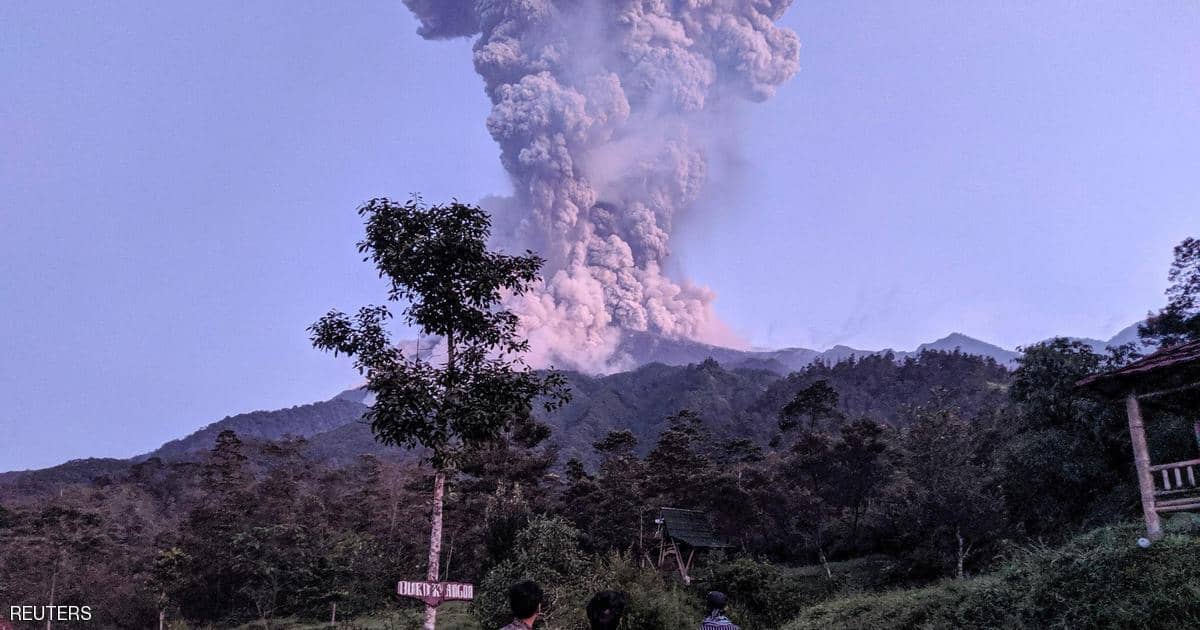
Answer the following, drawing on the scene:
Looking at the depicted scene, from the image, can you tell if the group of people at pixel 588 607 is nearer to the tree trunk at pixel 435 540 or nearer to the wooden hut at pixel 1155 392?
the tree trunk at pixel 435 540

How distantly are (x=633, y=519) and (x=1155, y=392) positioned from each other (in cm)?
2996

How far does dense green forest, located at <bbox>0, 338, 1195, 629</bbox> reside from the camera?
2386 centimetres

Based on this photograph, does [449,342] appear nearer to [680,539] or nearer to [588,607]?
[588,607]

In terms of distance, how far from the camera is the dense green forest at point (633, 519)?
23.9m

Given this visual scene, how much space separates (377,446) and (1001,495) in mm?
118109

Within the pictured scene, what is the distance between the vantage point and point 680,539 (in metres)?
36.2

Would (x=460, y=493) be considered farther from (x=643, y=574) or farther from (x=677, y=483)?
(x=643, y=574)

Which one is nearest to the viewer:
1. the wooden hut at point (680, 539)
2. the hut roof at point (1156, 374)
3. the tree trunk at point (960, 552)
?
the hut roof at point (1156, 374)

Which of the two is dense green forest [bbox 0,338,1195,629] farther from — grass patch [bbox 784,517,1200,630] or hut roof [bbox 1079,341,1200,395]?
grass patch [bbox 784,517,1200,630]

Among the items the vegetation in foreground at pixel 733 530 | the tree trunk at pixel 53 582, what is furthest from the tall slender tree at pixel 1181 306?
the tree trunk at pixel 53 582

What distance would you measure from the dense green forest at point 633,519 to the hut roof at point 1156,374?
3779 millimetres

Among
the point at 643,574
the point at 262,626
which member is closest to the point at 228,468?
the point at 262,626

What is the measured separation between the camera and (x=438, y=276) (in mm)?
15617

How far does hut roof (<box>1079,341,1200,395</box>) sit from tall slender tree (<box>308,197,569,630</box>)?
10272mm
